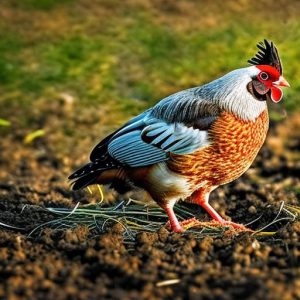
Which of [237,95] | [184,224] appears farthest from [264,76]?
[184,224]

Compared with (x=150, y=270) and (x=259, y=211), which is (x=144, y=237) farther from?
(x=259, y=211)

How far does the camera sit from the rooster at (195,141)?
544 centimetres

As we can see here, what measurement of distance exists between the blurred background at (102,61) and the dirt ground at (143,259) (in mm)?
1672

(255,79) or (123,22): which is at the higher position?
(255,79)

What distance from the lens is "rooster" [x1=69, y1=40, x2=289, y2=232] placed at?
5438mm

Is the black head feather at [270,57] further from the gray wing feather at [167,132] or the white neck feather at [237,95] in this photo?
the gray wing feather at [167,132]

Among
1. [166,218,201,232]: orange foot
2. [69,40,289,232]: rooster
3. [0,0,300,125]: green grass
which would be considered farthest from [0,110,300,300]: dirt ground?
[0,0,300,125]: green grass

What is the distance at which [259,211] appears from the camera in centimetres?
614

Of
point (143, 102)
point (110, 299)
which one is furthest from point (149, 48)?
point (110, 299)

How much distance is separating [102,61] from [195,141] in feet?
18.0

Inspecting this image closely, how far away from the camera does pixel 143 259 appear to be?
458 centimetres

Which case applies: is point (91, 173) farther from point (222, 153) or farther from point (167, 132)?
point (222, 153)

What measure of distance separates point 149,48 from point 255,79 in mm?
5440

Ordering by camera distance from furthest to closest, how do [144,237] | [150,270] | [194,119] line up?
[194,119]
[144,237]
[150,270]
